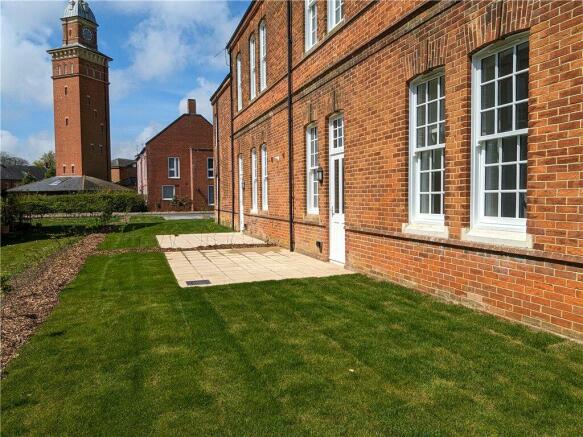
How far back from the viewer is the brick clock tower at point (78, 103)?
5519cm

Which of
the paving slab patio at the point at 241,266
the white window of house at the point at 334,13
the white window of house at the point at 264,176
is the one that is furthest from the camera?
the white window of house at the point at 264,176

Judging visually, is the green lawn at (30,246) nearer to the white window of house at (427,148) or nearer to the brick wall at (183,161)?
the white window of house at (427,148)

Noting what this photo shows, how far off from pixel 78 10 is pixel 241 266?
63255 mm

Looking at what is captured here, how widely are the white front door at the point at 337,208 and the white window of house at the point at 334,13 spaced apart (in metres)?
2.80

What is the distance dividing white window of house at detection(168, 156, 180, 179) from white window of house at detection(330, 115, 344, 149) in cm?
4388

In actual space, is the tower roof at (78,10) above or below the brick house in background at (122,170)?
above

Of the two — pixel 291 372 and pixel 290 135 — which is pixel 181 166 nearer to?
pixel 290 135

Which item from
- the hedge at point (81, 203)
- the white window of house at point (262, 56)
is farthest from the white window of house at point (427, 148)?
the hedge at point (81, 203)

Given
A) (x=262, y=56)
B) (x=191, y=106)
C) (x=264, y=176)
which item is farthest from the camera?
(x=191, y=106)

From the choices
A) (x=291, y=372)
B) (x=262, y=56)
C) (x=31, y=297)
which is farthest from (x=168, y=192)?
(x=291, y=372)

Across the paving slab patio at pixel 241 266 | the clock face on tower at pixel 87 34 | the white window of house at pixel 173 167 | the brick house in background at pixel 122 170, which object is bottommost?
the paving slab patio at pixel 241 266

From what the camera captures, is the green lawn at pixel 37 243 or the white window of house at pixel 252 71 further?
the white window of house at pixel 252 71

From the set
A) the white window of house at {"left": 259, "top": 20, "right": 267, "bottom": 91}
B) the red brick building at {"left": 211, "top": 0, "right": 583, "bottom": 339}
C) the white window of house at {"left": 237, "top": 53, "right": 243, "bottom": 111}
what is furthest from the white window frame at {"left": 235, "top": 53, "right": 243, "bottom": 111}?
the red brick building at {"left": 211, "top": 0, "right": 583, "bottom": 339}

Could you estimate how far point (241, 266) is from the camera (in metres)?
10.1
